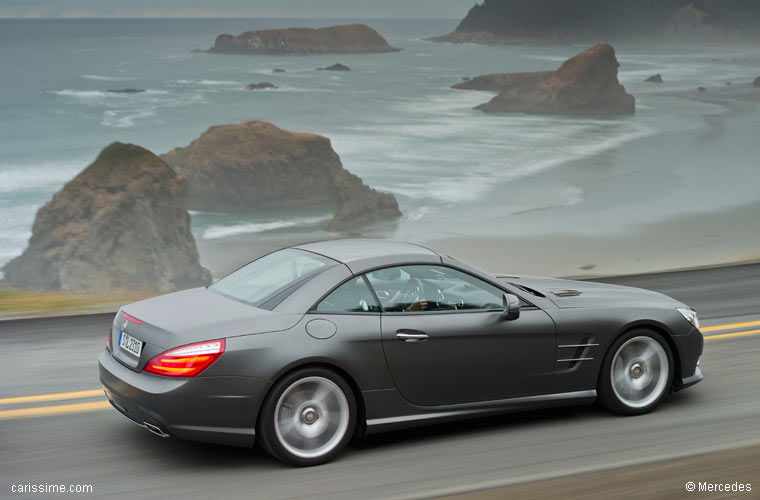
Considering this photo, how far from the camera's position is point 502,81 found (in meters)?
54.3

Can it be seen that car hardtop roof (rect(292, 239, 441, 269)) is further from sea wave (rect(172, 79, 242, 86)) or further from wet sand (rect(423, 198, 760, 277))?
sea wave (rect(172, 79, 242, 86))

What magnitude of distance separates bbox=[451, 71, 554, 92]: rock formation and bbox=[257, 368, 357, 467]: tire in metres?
49.4

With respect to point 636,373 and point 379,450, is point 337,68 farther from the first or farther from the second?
point 379,450

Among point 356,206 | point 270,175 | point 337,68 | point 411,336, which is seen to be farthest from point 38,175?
point 411,336

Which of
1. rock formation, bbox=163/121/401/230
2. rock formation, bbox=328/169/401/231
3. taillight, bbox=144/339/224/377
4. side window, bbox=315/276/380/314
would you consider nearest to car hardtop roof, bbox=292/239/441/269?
side window, bbox=315/276/380/314

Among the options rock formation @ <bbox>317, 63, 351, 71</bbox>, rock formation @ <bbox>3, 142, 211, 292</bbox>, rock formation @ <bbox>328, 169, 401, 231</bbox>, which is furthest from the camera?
rock formation @ <bbox>317, 63, 351, 71</bbox>

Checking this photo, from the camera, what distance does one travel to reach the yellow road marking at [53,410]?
6754mm

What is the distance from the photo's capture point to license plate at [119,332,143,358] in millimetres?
5539

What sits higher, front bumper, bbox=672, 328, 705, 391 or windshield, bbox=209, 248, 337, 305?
windshield, bbox=209, 248, 337, 305

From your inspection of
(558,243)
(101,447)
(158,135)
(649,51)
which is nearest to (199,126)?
(158,135)

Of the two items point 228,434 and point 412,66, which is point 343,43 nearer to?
point 412,66

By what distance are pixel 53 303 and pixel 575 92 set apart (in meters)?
42.1

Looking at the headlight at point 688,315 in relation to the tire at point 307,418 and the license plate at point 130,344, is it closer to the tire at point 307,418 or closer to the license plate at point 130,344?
the tire at point 307,418

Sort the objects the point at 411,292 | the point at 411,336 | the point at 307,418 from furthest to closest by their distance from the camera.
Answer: the point at 411,292, the point at 411,336, the point at 307,418
